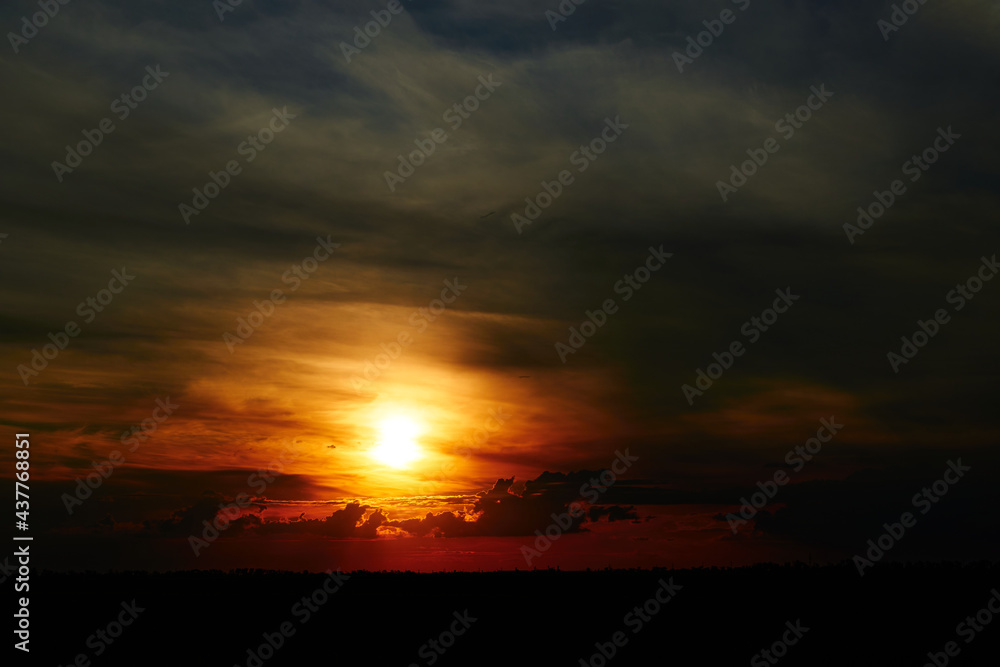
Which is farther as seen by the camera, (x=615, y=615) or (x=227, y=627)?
(x=615, y=615)

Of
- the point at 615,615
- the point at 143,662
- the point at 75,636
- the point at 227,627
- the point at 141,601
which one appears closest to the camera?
the point at 143,662

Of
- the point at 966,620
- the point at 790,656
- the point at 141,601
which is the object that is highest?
the point at 790,656

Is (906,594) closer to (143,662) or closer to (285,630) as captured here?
(285,630)

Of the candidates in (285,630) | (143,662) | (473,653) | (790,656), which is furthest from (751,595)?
(143,662)

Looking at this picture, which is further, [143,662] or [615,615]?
[615,615]

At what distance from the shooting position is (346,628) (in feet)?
146

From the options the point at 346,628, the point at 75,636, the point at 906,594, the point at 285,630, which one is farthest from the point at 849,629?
the point at 75,636

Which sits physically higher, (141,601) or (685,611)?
(685,611)

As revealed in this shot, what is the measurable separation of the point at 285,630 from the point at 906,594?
146 feet

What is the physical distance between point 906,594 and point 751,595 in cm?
1148

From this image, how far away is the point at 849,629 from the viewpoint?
4231cm

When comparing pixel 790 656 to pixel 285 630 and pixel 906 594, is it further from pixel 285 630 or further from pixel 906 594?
pixel 906 594

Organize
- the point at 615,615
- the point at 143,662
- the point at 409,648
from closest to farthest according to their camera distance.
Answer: the point at 143,662, the point at 409,648, the point at 615,615

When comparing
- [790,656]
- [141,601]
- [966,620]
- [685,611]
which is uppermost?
[790,656]
